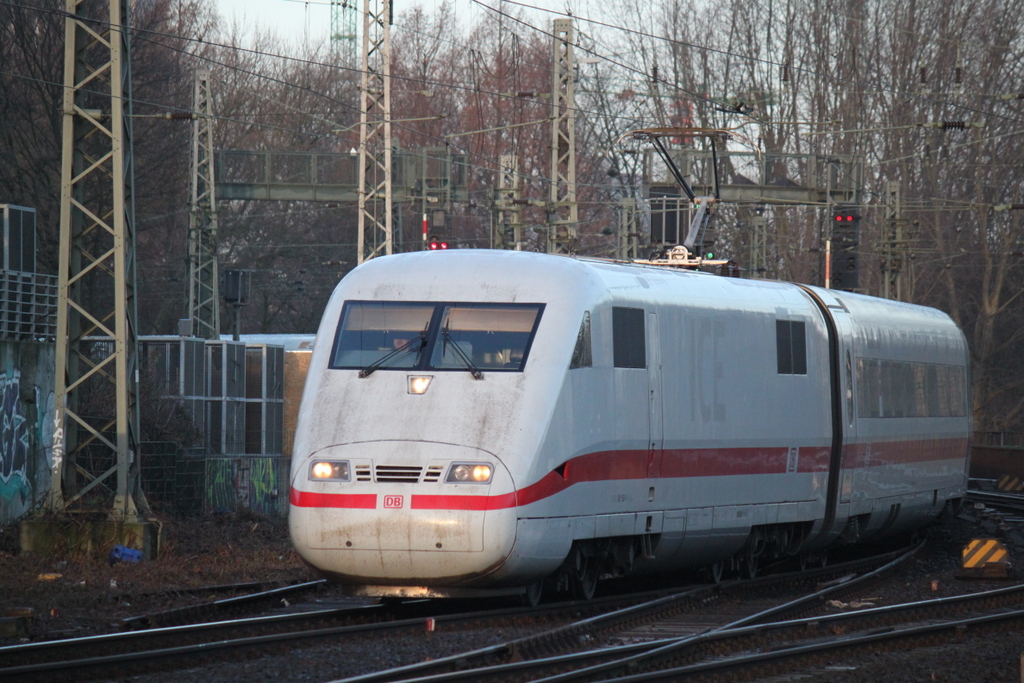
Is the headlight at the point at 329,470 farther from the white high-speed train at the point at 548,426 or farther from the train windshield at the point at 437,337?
the train windshield at the point at 437,337

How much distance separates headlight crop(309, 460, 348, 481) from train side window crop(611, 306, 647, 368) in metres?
2.72

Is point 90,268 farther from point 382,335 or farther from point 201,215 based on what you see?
point 201,215

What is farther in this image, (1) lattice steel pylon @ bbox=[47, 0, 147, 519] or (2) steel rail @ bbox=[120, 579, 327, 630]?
(1) lattice steel pylon @ bbox=[47, 0, 147, 519]

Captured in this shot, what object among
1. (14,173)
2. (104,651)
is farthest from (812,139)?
(104,651)

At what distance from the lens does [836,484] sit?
17375 millimetres

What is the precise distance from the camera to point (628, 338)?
13586 millimetres

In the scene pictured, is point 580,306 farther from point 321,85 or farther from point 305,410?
Answer: point 321,85

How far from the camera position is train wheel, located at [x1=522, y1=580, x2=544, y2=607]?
12742 millimetres

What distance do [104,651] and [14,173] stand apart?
86.0ft

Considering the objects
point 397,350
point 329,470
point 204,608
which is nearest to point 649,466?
point 397,350

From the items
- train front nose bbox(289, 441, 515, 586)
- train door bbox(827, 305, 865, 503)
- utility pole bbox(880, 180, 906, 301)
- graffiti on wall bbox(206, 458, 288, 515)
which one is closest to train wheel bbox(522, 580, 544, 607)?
train front nose bbox(289, 441, 515, 586)

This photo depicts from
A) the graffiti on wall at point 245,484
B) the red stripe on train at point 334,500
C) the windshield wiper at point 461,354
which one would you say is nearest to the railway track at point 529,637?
the red stripe on train at point 334,500

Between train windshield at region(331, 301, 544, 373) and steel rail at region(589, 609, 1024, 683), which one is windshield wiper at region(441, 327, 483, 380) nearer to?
train windshield at region(331, 301, 544, 373)

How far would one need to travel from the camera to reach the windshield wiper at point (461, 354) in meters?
12.3
